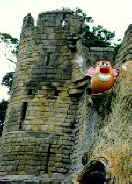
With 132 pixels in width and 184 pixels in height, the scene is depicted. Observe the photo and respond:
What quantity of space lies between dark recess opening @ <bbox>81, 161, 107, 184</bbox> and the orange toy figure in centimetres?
200

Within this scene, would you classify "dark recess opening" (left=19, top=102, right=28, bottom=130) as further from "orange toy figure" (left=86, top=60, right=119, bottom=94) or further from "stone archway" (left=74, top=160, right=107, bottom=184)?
"stone archway" (left=74, top=160, right=107, bottom=184)

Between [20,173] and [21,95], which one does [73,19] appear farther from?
[20,173]

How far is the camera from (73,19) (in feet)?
38.8

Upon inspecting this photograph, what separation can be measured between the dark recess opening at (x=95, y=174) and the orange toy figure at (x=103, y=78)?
6.57 feet

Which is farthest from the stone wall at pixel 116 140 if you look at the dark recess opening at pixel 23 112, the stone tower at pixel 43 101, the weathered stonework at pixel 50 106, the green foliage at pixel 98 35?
the green foliage at pixel 98 35

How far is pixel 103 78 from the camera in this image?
816 centimetres

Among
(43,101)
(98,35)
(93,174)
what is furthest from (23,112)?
(98,35)

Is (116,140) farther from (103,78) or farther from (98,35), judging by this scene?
(98,35)

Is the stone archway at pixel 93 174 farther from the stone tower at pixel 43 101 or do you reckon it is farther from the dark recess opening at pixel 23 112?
the dark recess opening at pixel 23 112

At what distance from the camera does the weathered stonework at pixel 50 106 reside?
33.1 ft

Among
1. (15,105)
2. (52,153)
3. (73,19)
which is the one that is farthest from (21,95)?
(73,19)

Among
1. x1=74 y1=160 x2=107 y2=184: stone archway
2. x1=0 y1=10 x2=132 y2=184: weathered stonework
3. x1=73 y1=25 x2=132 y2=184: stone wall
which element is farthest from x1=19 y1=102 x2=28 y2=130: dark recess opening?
x1=74 y1=160 x2=107 y2=184: stone archway

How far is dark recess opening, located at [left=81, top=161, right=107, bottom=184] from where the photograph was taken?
616 centimetres

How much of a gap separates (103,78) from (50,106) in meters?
2.98
